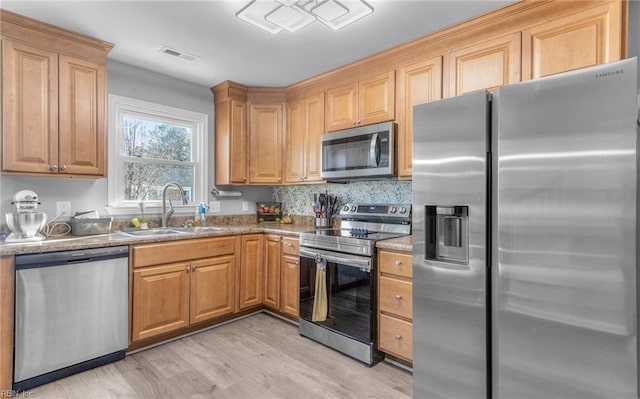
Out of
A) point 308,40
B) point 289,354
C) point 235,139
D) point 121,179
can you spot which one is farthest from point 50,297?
point 308,40

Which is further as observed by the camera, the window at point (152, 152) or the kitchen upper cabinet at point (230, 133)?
the kitchen upper cabinet at point (230, 133)

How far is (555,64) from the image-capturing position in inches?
77.2

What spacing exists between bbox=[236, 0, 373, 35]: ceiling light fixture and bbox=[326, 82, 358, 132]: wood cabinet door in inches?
34.9

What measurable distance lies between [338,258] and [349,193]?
100 centimetres

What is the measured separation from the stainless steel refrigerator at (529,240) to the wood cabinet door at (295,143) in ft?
6.04

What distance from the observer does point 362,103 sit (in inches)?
116

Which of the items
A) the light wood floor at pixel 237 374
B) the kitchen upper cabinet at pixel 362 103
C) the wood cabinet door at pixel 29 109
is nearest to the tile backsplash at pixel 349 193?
the kitchen upper cabinet at pixel 362 103

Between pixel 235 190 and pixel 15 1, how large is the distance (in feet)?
7.55

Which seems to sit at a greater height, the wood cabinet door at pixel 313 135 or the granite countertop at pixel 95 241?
the wood cabinet door at pixel 313 135

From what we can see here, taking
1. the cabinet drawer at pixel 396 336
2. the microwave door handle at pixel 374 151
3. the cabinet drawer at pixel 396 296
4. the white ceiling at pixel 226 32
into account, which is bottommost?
the cabinet drawer at pixel 396 336

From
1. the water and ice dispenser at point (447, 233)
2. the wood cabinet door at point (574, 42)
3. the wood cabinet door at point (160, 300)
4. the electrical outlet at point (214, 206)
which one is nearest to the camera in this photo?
the water and ice dispenser at point (447, 233)

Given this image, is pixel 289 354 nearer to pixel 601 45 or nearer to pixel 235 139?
pixel 235 139

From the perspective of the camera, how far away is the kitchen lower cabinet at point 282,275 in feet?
9.74

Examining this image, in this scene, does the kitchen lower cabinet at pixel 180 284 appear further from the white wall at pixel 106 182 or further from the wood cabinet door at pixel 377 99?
the wood cabinet door at pixel 377 99
